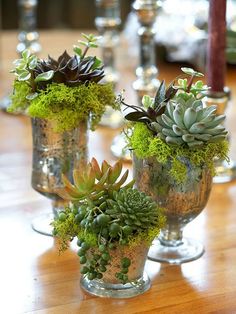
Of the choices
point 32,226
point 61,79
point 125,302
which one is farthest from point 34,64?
point 125,302

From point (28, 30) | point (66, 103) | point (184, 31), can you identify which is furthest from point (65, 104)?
point (184, 31)

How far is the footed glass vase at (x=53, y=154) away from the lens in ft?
4.11

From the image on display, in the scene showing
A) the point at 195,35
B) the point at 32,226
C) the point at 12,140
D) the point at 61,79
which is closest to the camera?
the point at 61,79

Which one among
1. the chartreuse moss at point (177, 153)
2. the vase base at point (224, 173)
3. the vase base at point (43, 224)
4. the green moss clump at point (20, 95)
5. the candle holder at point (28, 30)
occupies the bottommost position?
the vase base at point (224, 173)

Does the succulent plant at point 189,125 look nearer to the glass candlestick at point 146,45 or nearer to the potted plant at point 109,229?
the potted plant at point 109,229

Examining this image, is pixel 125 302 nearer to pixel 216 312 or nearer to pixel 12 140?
pixel 216 312

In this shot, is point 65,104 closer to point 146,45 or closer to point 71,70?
point 71,70

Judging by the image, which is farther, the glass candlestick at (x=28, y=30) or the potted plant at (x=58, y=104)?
the glass candlestick at (x=28, y=30)

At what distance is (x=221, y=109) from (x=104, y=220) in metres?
0.64

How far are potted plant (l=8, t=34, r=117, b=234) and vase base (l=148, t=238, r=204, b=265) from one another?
19 cm

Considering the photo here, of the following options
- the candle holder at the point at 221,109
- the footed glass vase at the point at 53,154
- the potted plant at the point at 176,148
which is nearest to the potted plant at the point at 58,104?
the footed glass vase at the point at 53,154

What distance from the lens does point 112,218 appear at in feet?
3.42

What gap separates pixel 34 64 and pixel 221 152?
325mm

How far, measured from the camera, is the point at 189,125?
107cm
